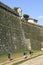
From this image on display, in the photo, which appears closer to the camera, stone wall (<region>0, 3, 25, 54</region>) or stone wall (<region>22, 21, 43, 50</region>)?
stone wall (<region>0, 3, 25, 54</region>)

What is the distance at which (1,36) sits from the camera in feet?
94.4

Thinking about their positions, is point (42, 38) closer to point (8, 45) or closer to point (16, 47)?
point (16, 47)

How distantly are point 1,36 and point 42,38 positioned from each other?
72.9ft

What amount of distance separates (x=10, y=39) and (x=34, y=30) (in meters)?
15.3

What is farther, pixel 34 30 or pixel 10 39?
pixel 34 30

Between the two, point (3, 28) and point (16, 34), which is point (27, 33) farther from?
point (3, 28)

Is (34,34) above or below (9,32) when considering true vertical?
above

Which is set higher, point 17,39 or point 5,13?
point 5,13

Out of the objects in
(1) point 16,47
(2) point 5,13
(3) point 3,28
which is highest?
(2) point 5,13

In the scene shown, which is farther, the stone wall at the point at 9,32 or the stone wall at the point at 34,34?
the stone wall at the point at 34,34

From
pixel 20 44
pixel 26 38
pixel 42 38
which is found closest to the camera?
pixel 20 44

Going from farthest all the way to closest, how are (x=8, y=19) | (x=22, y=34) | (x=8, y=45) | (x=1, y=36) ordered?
(x=22, y=34), (x=8, y=19), (x=8, y=45), (x=1, y=36)

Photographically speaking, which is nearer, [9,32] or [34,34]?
[9,32]

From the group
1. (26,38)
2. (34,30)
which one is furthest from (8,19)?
(34,30)
